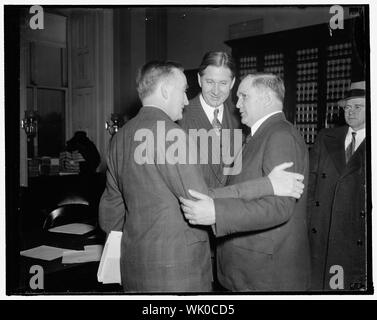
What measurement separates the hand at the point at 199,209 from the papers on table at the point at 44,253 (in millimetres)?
684

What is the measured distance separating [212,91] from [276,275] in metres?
1.05

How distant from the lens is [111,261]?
153 cm

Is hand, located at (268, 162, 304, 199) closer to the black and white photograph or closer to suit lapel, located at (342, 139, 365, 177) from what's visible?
the black and white photograph

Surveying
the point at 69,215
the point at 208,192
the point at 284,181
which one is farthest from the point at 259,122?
the point at 69,215

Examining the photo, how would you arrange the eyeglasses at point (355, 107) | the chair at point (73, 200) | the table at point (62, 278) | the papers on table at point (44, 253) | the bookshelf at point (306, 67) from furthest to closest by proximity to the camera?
the bookshelf at point (306, 67), the chair at point (73, 200), the eyeglasses at point (355, 107), the papers on table at point (44, 253), the table at point (62, 278)

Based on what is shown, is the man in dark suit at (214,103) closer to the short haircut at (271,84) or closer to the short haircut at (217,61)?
the short haircut at (217,61)

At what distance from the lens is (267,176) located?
4.90ft

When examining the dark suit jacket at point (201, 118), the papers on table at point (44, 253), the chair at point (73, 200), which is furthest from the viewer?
the chair at point (73, 200)

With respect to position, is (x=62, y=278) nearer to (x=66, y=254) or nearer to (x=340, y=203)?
(x=66, y=254)

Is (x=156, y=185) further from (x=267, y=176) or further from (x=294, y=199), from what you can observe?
(x=294, y=199)

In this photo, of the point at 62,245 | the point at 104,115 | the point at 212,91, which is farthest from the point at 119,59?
the point at 62,245

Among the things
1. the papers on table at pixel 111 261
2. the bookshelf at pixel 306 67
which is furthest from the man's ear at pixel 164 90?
the bookshelf at pixel 306 67

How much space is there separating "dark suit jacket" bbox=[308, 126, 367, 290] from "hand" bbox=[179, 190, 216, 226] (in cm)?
81

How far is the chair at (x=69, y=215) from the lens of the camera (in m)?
2.39
